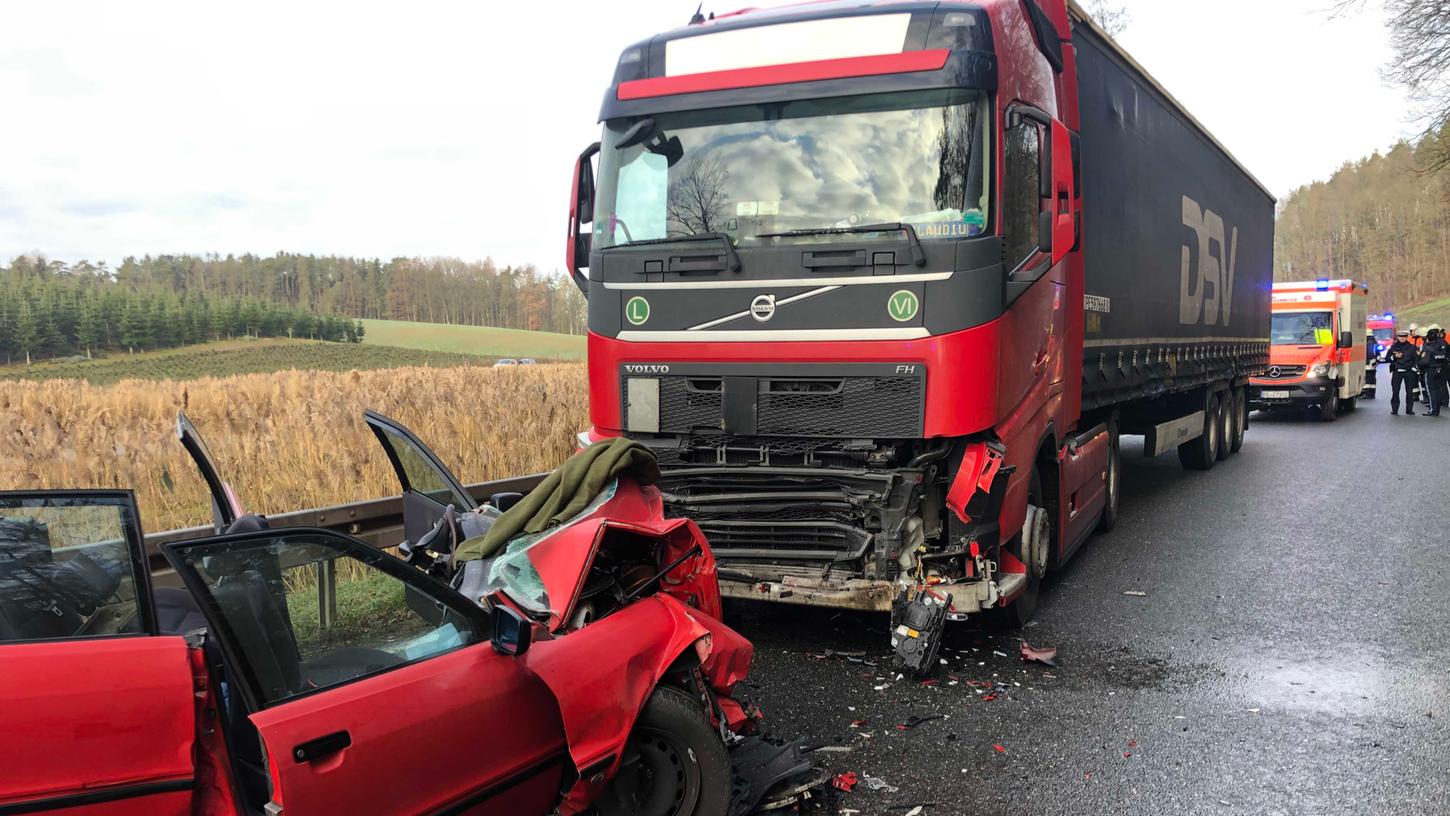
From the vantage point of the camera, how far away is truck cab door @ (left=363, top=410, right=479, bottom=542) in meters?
4.12

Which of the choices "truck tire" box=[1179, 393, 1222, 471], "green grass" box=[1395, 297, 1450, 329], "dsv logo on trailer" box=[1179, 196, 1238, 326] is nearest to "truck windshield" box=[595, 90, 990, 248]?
"dsv logo on trailer" box=[1179, 196, 1238, 326]

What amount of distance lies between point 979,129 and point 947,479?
1818mm

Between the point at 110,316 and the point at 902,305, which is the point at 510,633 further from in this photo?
the point at 110,316

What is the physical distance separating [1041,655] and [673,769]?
2.77 meters

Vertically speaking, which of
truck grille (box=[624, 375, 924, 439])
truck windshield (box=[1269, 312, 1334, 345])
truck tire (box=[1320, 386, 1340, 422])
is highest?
truck windshield (box=[1269, 312, 1334, 345])

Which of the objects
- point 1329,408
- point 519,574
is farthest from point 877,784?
point 1329,408

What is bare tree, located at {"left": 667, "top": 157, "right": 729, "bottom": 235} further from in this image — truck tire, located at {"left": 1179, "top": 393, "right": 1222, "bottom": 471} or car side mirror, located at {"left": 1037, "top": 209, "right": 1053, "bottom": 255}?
truck tire, located at {"left": 1179, "top": 393, "right": 1222, "bottom": 471}

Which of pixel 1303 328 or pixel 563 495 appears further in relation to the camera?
pixel 1303 328

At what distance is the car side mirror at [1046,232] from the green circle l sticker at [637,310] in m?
2.14

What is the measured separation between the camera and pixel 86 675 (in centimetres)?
206

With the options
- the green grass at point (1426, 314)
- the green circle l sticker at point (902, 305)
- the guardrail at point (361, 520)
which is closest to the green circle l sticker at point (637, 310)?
the green circle l sticker at point (902, 305)

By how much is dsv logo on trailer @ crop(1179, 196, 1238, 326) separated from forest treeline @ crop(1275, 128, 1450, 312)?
90.3 meters

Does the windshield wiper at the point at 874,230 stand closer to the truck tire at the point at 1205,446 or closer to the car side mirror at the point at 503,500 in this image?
the car side mirror at the point at 503,500

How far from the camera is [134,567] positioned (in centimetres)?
244
